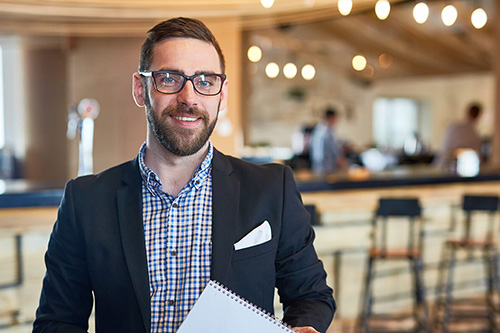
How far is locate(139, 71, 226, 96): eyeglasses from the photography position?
1.23 meters

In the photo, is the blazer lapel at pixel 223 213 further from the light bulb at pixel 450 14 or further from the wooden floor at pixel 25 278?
the light bulb at pixel 450 14

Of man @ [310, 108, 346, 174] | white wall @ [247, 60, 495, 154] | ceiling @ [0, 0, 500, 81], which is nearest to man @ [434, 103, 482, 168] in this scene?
ceiling @ [0, 0, 500, 81]

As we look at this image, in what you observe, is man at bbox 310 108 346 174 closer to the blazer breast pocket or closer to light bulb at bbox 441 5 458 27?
light bulb at bbox 441 5 458 27

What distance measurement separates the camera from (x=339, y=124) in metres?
16.6

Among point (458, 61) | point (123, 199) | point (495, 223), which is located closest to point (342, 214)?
point (495, 223)

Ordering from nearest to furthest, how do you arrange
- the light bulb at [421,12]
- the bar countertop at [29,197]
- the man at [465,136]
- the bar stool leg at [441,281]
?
1. the bar countertop at [29,197]
2. the light bulb at [421,12]
3. the bar stool leg at [441,281]
4. the man at [465,136]

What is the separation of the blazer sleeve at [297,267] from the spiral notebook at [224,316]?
21 cm

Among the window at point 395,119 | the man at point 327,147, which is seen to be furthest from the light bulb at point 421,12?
the window at point 395,119

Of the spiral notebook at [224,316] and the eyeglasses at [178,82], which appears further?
the eyeglasses at [178,82]

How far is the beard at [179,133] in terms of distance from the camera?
1.23 m

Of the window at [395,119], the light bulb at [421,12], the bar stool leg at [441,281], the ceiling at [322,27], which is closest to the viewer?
the light bulb at [421,12]

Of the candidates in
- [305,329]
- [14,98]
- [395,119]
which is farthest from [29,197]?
[395,119]

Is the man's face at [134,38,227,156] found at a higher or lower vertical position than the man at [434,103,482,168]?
higher

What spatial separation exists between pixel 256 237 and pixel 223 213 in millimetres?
89
